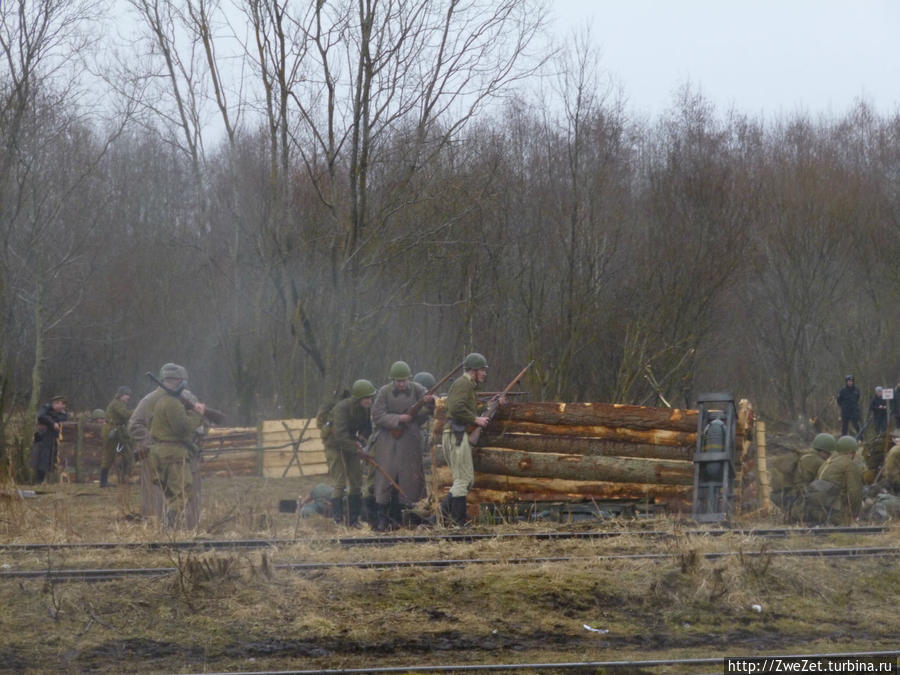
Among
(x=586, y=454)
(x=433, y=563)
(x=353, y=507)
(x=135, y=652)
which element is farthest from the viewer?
(x=586, y=454)

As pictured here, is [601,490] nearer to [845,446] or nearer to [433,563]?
[845,446]

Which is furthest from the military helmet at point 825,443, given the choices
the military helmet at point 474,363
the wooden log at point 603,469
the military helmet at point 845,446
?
the military helmet at point 474,363

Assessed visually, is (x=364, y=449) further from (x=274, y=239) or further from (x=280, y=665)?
(x=274, y=239)

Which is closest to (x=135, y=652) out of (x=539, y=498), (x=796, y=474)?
(x=539, y=498)

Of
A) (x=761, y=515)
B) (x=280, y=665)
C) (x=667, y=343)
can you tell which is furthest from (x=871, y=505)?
(x=667, y=343)

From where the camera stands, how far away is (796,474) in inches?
571

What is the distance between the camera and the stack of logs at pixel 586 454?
13984 millimetres

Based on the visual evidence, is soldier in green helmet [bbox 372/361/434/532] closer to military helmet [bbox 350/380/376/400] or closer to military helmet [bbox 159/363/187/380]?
military helmet [bbox 350/380/376/400]

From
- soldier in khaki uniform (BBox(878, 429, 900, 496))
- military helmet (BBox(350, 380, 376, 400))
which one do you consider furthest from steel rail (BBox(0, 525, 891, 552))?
soldier in khaki uniform (BBox(878, 429, 900, 496))

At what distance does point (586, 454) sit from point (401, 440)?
7.67 ft

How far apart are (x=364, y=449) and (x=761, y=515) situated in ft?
15.5

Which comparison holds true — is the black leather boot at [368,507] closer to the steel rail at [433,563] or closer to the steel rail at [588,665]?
the steel rail at [433,563]

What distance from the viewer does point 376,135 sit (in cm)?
2133

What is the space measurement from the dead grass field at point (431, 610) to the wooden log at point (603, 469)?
2912 mm
